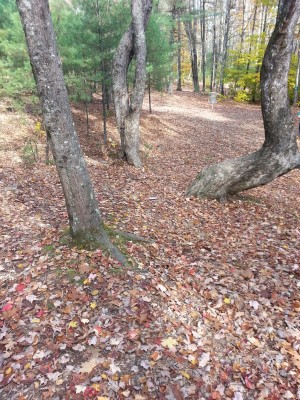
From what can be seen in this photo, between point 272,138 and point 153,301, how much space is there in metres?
4.90

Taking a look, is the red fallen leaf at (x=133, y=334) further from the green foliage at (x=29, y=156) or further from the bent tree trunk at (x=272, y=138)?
the green foliage at (x=29, y=156)

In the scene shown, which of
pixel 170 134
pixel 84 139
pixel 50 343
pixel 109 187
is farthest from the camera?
pixel 170 134

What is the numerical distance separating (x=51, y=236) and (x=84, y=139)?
28.3 feet

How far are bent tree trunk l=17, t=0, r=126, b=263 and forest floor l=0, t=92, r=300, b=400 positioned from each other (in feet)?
1.42

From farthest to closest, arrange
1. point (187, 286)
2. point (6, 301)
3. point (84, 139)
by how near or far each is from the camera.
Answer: point (84, 139) → point (187, 286) → point (6, 301)

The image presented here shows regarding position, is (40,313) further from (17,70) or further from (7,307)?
(17,70)

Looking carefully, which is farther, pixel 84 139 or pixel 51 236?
pixel 84 139

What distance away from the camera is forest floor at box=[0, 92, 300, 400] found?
3148 millimetres

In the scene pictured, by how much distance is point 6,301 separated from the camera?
3.88m

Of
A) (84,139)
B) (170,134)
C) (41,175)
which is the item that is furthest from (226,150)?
(41,175)

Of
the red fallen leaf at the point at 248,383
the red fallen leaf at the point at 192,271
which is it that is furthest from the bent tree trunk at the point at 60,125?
the red fallen leaf at the point at 248,383

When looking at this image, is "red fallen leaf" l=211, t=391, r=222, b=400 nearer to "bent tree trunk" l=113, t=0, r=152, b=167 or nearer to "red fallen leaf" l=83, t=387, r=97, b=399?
"red fallen leaf" l=83, t=387, r=97, b=399

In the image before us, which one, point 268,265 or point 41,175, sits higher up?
point 41,175

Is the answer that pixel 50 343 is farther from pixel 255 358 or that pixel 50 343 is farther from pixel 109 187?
pixel 109 187
